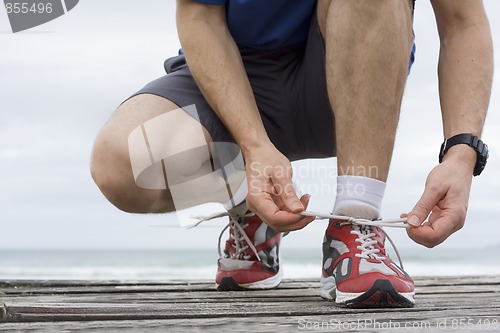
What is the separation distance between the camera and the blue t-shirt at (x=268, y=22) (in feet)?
5.36

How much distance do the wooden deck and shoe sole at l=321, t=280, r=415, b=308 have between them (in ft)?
0.07

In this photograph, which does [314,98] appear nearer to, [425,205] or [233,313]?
[425,205]

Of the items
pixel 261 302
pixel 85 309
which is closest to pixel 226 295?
pixel 261 302

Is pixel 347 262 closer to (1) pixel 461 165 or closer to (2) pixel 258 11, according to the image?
(1) pixel 461 165

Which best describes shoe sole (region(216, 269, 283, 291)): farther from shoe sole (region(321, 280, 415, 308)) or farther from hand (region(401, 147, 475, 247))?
hand (region(401, 147, 475, 247))

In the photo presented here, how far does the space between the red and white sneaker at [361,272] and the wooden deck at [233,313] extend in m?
0.03

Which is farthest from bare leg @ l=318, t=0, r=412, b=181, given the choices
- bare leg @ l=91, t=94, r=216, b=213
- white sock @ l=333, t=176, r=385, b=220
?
bare leg @ l=91, t=94, r=216, b=213

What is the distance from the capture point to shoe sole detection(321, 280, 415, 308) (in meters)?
1.25

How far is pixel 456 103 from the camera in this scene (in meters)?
1.46

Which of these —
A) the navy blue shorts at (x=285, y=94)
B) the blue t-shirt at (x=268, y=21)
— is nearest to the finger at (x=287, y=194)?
the navy blue shorts at (x=285, y=94)

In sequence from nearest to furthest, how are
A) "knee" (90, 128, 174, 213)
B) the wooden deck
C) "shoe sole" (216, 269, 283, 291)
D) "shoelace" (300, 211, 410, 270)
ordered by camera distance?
the wooden deck
"shoelace" (300, 211, 410, 270)
"knee" (90, 128, 174, 213)
"shoe sole" (216, 269, 283, 291)

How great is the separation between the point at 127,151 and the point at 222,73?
28cm

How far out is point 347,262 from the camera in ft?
4.37

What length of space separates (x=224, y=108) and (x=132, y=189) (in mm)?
320
